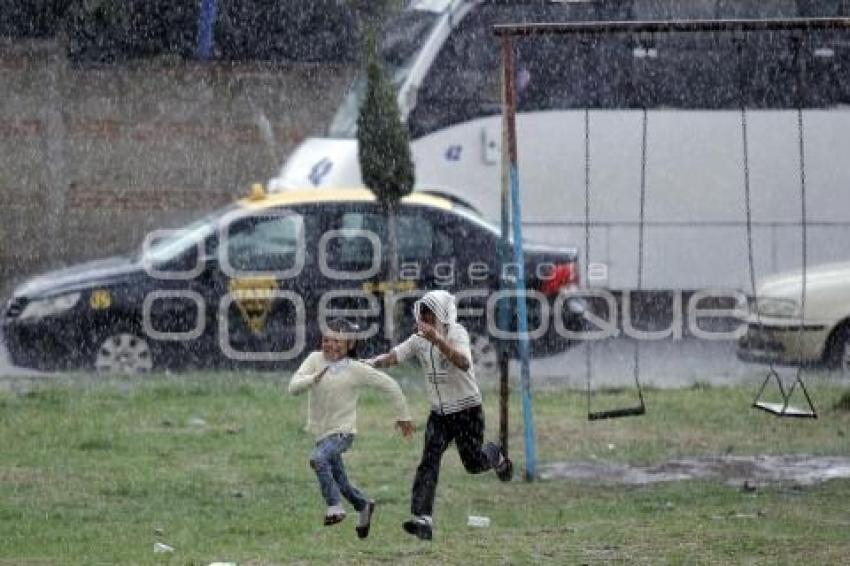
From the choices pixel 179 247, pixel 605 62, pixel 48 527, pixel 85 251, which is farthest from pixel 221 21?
pixel 48 527

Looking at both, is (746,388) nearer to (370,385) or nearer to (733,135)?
(733,135)

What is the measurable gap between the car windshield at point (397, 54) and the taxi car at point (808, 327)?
18.7ft

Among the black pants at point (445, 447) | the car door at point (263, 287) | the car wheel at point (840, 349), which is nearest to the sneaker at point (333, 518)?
the black pants at point (445, 447)

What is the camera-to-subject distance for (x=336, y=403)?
1091 centimetres

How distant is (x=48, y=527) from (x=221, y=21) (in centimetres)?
1683

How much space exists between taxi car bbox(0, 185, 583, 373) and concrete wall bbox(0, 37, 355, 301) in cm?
763

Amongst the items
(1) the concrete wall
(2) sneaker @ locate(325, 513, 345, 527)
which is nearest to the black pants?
(2) sneaker @ locate(325, 513, 345, 527)

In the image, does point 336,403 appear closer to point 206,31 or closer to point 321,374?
point 321,374

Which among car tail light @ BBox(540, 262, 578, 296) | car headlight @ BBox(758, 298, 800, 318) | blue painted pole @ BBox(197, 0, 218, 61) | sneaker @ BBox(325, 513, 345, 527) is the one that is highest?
blue painted pole @ BBox(197, 0, 218, 61)

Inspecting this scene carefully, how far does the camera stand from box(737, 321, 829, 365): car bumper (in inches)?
750

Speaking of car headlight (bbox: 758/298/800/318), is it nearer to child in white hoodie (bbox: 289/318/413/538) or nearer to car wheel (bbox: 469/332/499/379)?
car wheel (bbox: 469/332/499/379)

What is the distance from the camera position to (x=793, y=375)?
64.3ft

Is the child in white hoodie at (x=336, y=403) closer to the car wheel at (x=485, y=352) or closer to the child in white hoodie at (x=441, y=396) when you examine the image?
the child in white hoodie at (x=441, y=396)

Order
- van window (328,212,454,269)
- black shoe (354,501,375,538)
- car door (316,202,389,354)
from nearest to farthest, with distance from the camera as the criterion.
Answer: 1. black shoe (354,501,375,538)
2. car door (316,202,389,354)
3. van window (328,212,454,269)
